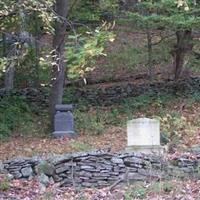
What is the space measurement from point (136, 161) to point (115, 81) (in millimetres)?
12462

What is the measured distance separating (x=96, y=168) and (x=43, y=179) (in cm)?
106

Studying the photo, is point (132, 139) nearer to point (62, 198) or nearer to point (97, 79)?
point (62, 198)

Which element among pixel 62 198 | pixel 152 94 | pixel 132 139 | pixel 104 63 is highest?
pixel 104 63

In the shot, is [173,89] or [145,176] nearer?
[145,176]

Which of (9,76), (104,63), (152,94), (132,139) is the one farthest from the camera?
(104,63)

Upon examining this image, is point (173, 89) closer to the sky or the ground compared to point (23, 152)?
closer to the sky

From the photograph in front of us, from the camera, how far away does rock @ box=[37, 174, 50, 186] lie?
943cm

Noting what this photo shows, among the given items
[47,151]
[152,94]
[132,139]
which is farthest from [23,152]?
[152,94]

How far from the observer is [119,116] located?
57.2ft

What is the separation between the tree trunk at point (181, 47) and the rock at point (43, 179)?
428 inches

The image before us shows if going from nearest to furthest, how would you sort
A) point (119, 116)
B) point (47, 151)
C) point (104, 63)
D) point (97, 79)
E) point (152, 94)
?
point (47, 151), point (119, 116), point (152, 94), point (97, 79), point (104, 63)

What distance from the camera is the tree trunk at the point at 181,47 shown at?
64.2 feet

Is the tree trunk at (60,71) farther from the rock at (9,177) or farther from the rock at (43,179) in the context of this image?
the rock at (9,177)

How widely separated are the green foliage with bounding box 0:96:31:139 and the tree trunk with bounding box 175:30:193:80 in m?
5.80
